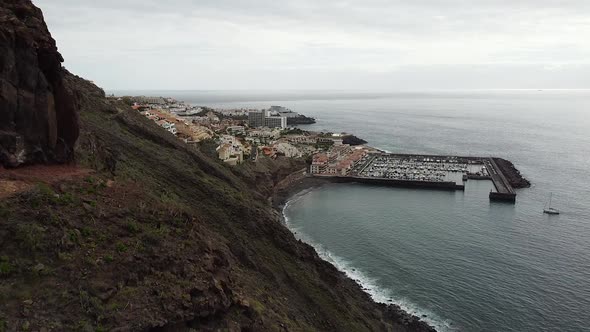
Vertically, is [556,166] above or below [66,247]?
below

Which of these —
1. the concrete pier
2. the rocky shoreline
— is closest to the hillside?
the rocky shoreline

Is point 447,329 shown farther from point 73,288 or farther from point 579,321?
point 73,288

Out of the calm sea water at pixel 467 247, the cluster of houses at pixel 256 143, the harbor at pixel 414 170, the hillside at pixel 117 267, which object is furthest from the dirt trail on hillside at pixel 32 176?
the harbor at pixel 414 170

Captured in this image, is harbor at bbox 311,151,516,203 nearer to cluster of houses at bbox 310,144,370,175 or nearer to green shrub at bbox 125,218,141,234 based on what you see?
cluster of houses at bbox 310,144,370,175

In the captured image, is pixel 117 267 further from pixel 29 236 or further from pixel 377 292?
pixel 377 292

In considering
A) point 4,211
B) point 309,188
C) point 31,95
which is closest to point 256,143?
point 309,188

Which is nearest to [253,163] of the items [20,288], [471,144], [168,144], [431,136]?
[168,144]

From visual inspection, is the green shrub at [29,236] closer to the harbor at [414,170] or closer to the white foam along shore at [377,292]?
the white foam along shore at [377,292]

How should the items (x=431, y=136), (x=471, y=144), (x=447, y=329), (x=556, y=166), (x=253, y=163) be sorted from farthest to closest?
(x=431, y=136) < (x=471, y=144) < (x=556, y=166) < (x=253, y=163) < (x=447, y=329)
